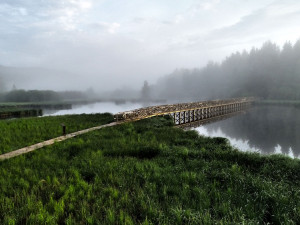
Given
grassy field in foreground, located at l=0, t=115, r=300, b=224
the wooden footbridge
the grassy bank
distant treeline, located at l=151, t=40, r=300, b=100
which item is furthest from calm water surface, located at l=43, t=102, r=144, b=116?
distant treeline, located at l=151, t=40, r=300, b=100

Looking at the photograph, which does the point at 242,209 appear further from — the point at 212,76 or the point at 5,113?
the point at 212,76

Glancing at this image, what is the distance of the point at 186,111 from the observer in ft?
129

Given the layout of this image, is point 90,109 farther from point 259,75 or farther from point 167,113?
point 259,75

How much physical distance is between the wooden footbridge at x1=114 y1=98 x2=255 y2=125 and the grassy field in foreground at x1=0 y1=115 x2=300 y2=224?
40.5 feet

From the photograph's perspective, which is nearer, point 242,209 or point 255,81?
point 242,209

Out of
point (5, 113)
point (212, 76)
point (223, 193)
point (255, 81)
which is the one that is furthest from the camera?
point (212, 76)

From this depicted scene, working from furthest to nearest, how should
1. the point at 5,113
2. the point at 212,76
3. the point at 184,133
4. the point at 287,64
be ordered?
the point at 212,76, the point at 287,64, the point at 5,113, the point at 184,133

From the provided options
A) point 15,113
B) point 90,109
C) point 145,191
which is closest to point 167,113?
point 145,191

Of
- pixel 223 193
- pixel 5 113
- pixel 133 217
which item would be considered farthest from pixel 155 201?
pixel 5 113

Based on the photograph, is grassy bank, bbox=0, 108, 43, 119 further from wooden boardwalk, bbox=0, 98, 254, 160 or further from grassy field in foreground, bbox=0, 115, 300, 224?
grassy field in foreground, bbox=0, 115, 300, 224

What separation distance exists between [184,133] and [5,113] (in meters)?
39.3

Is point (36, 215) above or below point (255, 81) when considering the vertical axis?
below

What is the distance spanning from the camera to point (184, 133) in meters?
14.2

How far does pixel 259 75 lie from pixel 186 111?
249 ft
